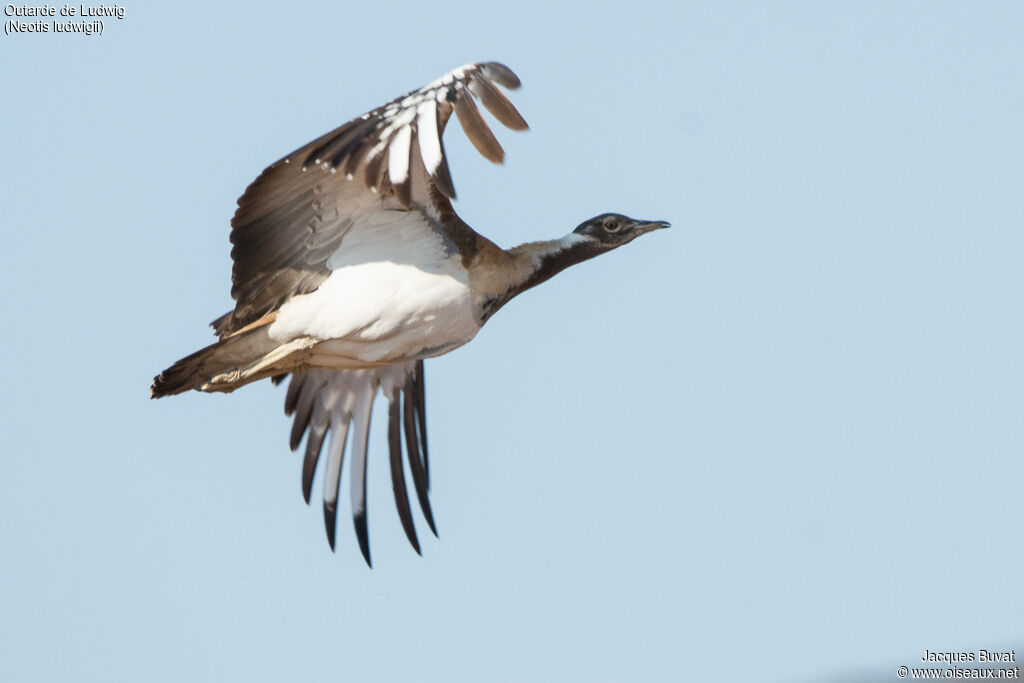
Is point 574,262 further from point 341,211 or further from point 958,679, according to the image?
point 958,679

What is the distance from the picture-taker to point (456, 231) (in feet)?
36.2

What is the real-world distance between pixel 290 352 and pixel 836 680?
6.47 m

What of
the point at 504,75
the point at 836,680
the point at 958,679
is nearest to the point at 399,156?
the point at 504,75

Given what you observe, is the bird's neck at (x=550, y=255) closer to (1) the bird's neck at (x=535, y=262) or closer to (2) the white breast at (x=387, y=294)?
(1) the bird's neck at (x=535, y=262)

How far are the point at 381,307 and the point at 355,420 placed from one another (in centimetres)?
255

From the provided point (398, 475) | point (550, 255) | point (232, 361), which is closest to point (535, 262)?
point (550, 255)

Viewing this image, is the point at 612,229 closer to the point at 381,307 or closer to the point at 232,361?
the point at 381,307

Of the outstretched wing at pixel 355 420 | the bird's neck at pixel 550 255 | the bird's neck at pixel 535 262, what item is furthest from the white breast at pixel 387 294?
the outstretched wing at pixel 355 420

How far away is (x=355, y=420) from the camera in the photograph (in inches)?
525

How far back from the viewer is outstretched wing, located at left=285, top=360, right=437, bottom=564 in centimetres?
1320

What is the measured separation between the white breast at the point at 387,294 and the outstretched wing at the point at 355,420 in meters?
2.20

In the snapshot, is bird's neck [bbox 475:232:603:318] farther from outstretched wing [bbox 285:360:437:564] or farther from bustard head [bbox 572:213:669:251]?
outstretched wing [bbox 285:360:437:564]

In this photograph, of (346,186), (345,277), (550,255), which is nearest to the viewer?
(346,186)

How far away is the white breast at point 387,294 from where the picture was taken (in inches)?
432
